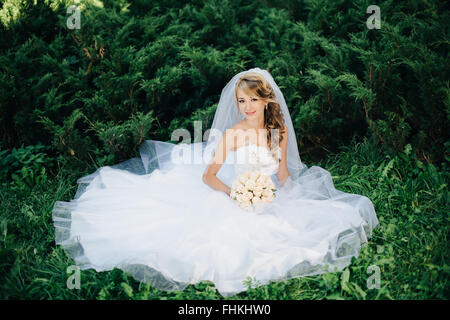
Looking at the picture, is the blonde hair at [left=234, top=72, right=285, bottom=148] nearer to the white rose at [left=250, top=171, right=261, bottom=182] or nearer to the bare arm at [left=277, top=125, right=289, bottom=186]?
the bare arm at [left=277, top=125, right=289, bottom=186]

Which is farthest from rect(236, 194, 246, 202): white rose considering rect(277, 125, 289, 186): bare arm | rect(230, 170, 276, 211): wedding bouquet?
rect(277, 125, 289, 186): bare arm

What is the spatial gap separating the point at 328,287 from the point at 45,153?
11.9ft

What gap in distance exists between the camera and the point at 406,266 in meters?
3.06

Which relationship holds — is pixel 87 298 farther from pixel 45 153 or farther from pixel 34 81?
pixel 34 81

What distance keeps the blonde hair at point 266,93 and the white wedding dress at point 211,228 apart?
0.34 m

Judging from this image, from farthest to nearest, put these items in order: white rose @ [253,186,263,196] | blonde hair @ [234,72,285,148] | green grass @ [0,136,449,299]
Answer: blonde hair @ [234,72,285,148]
white rose @ [253,186,263,196]
green grass @ [0,136,449,299]

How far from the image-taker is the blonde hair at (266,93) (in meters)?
3.62

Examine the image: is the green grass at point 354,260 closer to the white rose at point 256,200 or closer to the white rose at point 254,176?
the white rose at point 256,200

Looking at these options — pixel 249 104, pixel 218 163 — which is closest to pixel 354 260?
pixel 218 163

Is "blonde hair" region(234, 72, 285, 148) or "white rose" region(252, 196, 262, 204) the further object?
"blonde hair" region(234, 72, 285, 148)

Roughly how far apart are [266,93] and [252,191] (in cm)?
105

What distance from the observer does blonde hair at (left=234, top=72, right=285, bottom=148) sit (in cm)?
362

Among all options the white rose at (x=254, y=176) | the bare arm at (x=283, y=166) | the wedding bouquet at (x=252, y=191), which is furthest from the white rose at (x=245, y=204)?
the bare arm at (x=283, y=166)
